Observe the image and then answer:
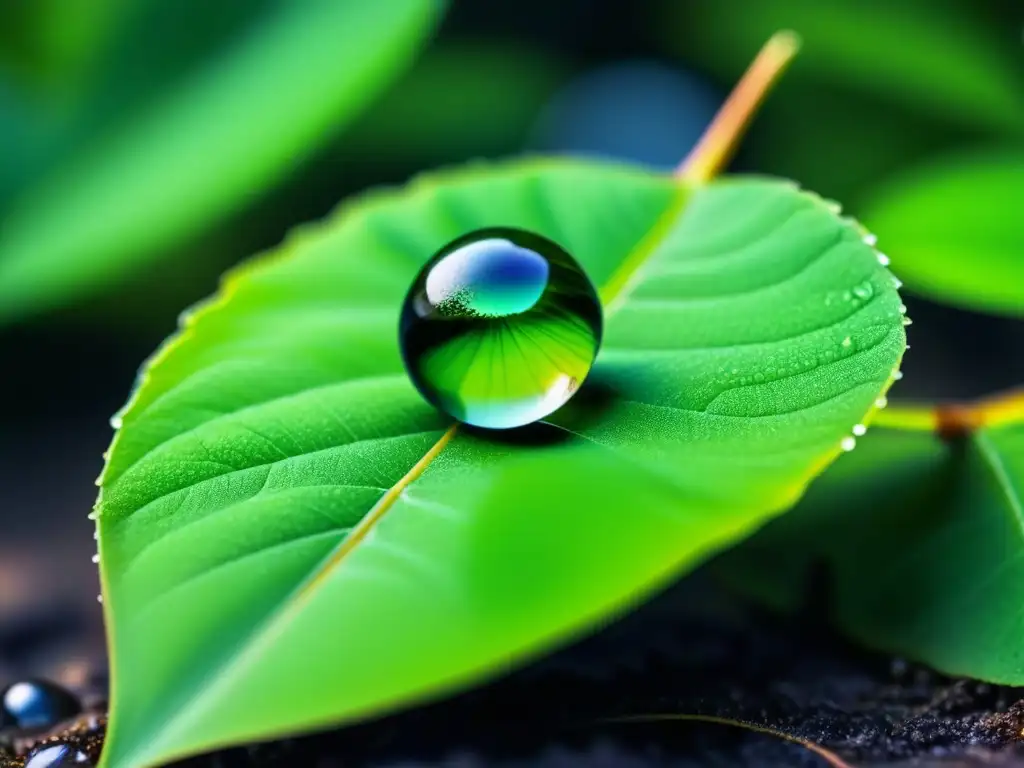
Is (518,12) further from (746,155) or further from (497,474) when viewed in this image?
(497,474)

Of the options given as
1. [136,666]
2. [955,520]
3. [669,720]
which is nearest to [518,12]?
[955,520]

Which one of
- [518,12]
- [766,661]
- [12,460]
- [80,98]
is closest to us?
[766,661]

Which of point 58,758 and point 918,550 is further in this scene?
point 918,550

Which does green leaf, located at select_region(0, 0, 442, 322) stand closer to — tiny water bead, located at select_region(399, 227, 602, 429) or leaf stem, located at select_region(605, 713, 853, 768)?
tiny water bead, located at select_region(399, 227, 602, 429)

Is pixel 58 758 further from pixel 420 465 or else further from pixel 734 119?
pixel 734 119

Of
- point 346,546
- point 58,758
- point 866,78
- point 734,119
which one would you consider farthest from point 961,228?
point 58,758

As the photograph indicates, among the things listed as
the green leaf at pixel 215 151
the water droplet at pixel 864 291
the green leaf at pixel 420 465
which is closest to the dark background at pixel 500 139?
the green leaf at pixel 215 151
